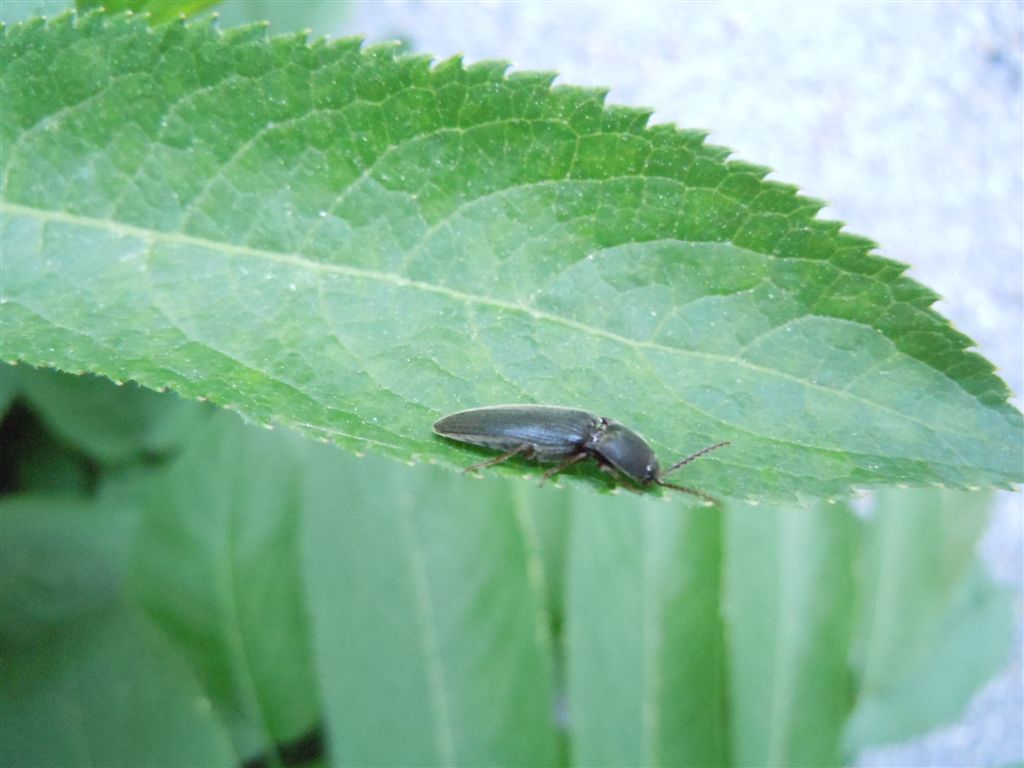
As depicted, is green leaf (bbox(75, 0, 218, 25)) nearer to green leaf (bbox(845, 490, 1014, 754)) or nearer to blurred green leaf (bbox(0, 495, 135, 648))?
blurred green leaf (bbox(0, 495, 135, 648))

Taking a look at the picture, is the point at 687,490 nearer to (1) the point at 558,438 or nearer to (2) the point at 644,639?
(1) the point at 558,438

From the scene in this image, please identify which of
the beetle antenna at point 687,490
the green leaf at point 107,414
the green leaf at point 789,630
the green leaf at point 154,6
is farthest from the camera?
the green leaf at point 107,414

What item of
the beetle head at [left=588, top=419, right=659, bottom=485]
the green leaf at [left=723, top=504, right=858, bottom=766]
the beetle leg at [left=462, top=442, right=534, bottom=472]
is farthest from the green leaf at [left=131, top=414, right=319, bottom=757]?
the green leaf at [left=723, top=504, right=858, bottom=766]

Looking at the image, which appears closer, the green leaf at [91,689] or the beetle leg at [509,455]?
the beetle leg at [509,455]

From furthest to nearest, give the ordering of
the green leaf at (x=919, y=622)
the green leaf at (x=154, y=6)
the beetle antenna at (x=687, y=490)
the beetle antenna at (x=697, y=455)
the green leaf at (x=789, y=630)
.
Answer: the green leaf at (x=919, y=622) < the green leaf at (x=789, y=630) < the green leaf at (x=154, y=6) < the beetle antenna at (x=687, y=490) < the beetle antenna at (x=697, y=455)

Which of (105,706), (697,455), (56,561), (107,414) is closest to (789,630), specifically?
(697,455)

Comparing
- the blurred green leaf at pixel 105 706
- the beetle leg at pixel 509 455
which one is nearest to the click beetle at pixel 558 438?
the beetle leg at pixel 509 455

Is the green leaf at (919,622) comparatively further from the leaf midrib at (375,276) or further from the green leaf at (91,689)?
the green leaf at (91,689)
